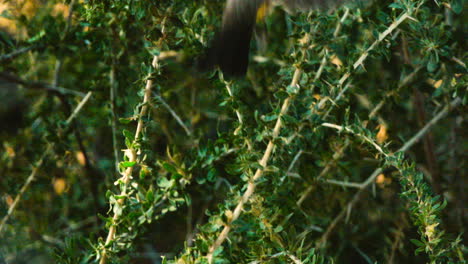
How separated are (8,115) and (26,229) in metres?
Answer: 0.35

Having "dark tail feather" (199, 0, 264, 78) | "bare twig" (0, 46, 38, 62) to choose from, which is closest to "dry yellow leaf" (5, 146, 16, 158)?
"bare twig" (0, 46, 38, 62)

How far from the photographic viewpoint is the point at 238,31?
74 cm

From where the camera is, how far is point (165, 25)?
794 millimetres

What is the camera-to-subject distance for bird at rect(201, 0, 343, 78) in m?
0.71

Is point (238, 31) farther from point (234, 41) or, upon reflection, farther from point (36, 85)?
point (36, 85)

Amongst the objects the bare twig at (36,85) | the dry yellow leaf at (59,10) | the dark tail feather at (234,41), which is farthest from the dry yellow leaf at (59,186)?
the dark tail feather at (234,41)

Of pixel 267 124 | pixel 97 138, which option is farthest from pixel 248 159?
pixel 97 138

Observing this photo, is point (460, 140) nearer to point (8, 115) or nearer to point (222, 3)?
point (222, 3)

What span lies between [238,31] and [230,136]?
171mm

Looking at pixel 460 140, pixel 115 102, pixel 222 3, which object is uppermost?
pixel 222 3

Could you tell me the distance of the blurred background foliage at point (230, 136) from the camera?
0.78 meters

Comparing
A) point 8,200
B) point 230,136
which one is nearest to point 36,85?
point 8,200

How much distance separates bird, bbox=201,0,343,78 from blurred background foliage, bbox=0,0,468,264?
0.03 m

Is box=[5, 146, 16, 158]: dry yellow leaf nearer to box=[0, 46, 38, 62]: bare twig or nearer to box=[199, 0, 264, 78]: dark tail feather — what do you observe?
box=[0, 46, 38, 62]: bare twig
